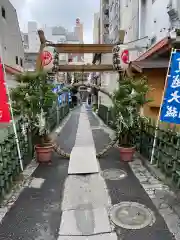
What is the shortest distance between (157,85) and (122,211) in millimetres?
6864

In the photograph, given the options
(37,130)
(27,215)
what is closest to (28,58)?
(37,130)

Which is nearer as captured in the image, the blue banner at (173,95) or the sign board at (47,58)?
the blue banner at (173,95)

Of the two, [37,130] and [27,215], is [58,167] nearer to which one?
[37,130]

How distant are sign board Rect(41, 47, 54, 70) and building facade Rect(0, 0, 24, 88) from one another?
4330mm

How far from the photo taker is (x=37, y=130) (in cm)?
877

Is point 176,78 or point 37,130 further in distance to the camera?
point 37,130

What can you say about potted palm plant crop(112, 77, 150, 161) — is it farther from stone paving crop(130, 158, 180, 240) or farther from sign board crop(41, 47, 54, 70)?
sign board crop(41, 47, 54, 70)

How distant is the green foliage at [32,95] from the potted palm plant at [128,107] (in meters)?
2.47

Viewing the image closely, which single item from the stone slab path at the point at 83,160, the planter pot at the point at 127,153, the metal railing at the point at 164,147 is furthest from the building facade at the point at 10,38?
the metal railing at the point at 164,147

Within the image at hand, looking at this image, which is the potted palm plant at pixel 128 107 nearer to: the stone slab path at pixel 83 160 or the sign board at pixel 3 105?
the stone slab path at pixel 83 160

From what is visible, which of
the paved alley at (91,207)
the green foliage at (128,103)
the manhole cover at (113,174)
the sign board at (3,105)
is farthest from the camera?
the green foliage at (128,103)

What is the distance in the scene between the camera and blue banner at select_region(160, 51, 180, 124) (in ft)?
19.8

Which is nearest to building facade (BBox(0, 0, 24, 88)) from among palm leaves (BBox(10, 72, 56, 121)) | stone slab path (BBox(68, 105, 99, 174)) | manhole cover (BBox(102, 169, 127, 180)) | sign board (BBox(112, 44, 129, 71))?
sign board (BBox(112, 44, 129, 71))

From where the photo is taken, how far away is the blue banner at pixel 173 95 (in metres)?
6.03
